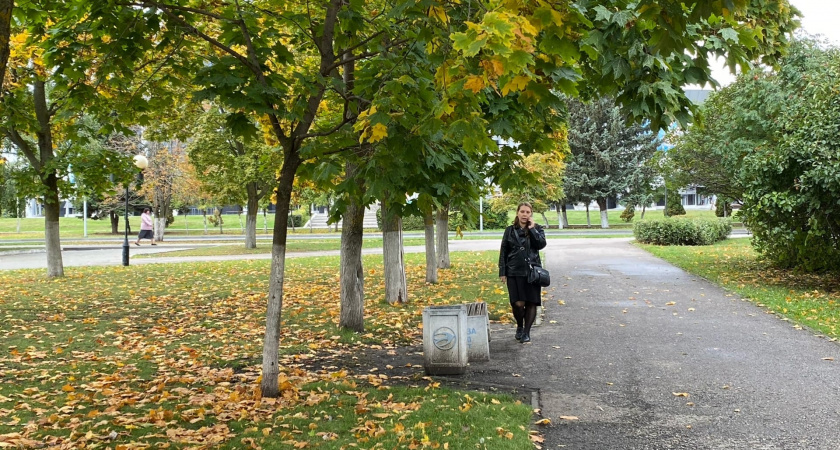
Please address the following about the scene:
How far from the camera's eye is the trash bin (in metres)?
6.41

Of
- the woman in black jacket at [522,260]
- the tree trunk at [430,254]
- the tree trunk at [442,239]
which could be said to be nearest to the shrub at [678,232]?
the tree trunk at [442,239]

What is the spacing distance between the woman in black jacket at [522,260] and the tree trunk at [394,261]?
3218 mm

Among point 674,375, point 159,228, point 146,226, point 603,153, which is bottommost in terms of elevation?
point 674,375

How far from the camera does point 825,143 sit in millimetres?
10836

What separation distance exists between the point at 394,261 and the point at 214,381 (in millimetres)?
5147

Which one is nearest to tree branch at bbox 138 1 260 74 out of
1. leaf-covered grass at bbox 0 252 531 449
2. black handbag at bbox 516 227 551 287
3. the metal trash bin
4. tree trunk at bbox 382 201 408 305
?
leaf-covered grass at bbox 0 252 531 449

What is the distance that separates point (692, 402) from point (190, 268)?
16.2 m

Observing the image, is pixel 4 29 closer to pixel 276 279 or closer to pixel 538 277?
pixel 276 279

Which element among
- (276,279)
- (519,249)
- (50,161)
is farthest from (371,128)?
(50,161)

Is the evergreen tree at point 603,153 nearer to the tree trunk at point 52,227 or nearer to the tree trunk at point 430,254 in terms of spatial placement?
the tree trunk at point 430,254

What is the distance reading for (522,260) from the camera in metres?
7.80

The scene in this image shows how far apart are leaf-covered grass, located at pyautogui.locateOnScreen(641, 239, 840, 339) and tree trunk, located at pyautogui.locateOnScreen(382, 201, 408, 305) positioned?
6.13 metres

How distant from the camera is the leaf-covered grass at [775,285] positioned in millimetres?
9586

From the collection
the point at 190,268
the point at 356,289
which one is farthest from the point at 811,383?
the point at 190,268
